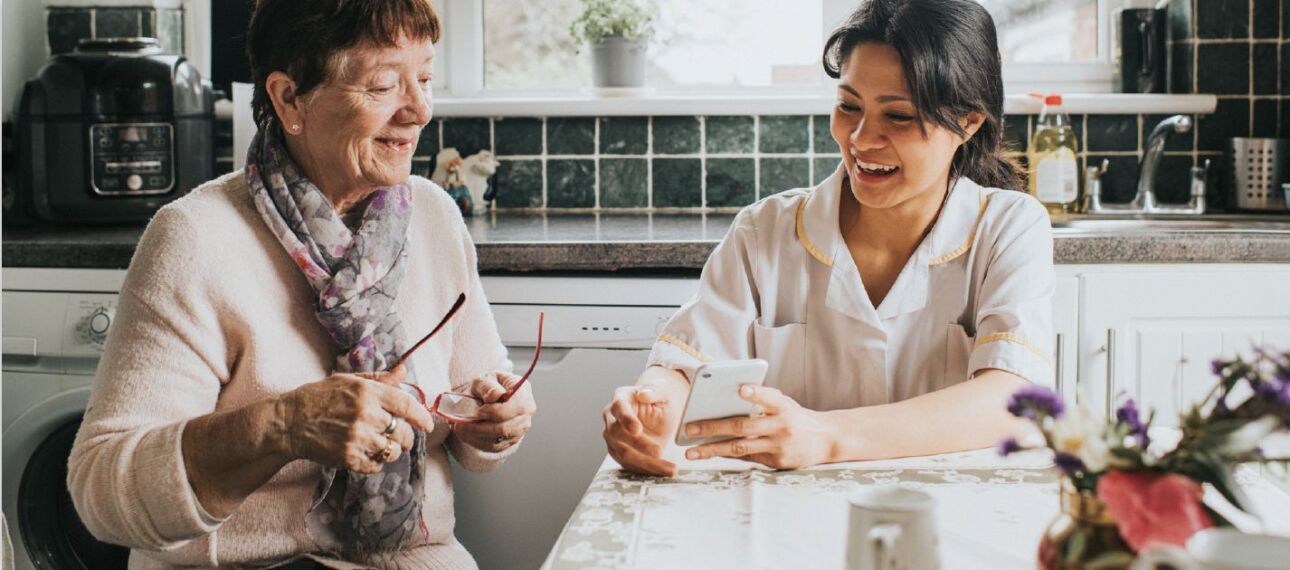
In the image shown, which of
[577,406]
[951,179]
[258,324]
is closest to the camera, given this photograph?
[258,324]

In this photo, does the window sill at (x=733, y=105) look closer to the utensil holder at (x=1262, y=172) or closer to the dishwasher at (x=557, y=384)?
the utensil holder at (x=1262, y=172)

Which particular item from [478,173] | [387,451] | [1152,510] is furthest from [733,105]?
[1152,510]

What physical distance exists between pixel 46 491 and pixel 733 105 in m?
1.72

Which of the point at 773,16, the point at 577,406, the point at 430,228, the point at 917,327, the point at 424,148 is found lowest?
the point at 577,406

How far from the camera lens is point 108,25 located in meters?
3.04

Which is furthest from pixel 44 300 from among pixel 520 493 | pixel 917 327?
pixel 917 327

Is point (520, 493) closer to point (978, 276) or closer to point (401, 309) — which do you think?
point (401, 309)

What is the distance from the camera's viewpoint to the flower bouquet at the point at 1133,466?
726 mm

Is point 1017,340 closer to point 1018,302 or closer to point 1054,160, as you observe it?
point 1018,302

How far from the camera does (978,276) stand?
163cm

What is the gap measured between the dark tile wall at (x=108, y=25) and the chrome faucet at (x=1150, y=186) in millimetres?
2284

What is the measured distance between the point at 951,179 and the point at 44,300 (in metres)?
1.69

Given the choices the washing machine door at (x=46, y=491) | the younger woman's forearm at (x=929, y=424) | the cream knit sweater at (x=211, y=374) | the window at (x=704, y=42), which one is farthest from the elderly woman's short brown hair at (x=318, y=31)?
the window at (x=704, y=42)

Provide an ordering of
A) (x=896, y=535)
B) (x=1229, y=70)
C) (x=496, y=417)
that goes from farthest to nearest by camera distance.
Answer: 1. (x=1229, y=70)
2. (x=496, y=417)
3. (x=896, y=535)
